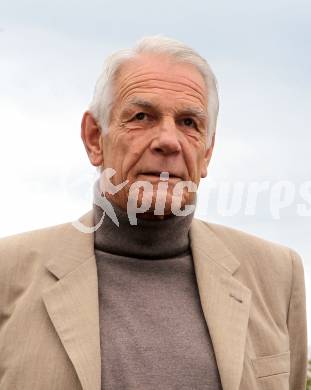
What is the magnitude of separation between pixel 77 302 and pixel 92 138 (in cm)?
96

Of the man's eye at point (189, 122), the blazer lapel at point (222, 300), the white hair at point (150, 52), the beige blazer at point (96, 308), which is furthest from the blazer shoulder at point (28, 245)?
the man's eye at point (189, 122)

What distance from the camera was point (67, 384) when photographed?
3.47 meters

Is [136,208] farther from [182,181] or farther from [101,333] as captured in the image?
[101,333]

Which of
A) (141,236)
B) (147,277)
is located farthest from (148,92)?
(147,277)

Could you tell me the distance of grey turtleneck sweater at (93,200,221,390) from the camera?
351 cm

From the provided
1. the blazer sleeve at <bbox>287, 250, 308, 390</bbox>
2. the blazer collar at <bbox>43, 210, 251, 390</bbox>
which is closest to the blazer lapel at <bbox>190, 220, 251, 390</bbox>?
the blazer collar at <bbox>43, 210, 251, 390</bbox>

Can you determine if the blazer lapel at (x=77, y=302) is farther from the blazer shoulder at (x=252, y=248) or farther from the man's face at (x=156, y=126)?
the blazer shoulder at (x=252, y=248)

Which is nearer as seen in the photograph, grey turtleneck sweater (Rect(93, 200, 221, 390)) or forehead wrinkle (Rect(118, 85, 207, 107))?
grey turtleneck sweater (Rect(93, 200, 221, 390))

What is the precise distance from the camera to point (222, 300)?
153 inches

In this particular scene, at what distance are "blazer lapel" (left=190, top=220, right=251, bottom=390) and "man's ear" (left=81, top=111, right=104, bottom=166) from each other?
687mm

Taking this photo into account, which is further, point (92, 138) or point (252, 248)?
point (252, 248)

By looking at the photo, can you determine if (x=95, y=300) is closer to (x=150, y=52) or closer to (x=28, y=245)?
(x=28, y=245)

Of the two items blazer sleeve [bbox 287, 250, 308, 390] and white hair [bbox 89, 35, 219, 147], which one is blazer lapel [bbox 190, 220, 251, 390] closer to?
blazer sleeve [bbox 287, 250, 308, 390]

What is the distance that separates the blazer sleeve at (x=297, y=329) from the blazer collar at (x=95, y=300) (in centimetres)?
38
